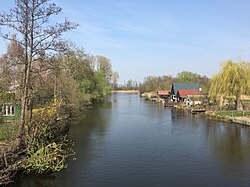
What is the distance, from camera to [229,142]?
64.2ft

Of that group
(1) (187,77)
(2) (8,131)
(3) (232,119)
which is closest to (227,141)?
(3) (232,119)

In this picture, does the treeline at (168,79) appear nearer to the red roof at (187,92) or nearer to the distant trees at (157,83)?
the distant trees at (157,83)

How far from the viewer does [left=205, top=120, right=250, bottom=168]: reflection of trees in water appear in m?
15.2

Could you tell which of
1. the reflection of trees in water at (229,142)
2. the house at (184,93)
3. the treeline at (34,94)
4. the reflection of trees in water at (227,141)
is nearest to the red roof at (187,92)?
the house at (184,93)

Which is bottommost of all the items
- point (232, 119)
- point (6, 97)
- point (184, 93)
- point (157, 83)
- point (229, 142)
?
point (229, 142)

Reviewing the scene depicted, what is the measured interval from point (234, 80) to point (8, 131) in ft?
85.0

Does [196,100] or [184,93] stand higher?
[184,93]

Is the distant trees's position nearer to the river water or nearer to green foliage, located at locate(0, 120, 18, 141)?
the river water

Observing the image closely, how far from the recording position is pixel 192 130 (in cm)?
2441

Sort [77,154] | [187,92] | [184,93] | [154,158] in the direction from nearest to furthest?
[154,158]
[77,154]
[187,92]
[184,93]

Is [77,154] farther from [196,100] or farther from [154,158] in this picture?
[196,100]

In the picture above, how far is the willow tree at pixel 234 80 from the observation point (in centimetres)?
3222

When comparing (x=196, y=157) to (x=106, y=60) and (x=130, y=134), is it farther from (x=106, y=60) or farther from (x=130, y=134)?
(x=106, y=60)

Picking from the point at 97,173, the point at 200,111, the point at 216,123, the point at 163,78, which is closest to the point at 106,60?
the point at 163,78
